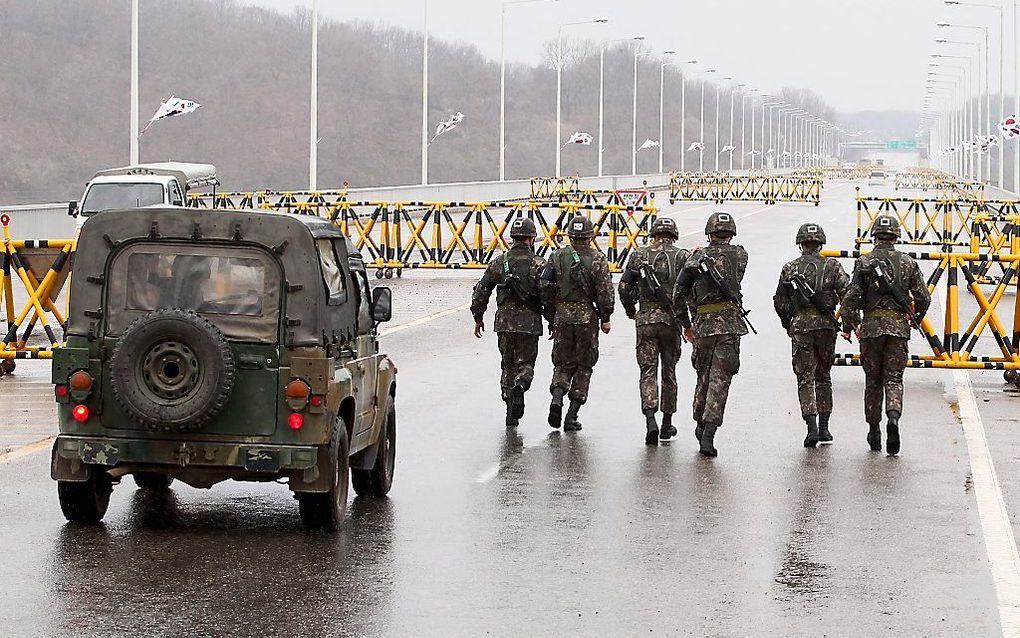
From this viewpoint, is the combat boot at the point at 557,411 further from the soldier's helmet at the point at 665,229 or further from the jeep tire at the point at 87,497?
the jeep tire at the point at 87,497

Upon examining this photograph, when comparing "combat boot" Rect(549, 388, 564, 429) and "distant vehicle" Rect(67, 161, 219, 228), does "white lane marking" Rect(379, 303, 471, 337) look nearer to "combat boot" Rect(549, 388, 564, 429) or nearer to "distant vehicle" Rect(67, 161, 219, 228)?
"distant vehicle" Rect(67, 161, 219, 228)

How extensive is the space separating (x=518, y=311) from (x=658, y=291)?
1.20m

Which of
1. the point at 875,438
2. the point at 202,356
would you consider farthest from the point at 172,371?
the point at 875,438

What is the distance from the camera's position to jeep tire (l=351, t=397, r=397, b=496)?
10.1 meters

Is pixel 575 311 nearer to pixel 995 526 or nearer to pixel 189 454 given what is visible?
pixel 995 526

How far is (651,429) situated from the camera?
1269 centimetres

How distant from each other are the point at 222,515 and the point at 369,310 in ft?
4.65

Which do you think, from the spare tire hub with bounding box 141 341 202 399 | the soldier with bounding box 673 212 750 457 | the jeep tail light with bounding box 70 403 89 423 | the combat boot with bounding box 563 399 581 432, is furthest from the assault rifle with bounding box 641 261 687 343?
the jeep tail light with bounding box 70 403 89 423

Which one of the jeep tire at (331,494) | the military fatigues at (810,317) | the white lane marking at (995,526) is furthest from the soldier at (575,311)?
the jeep tire at (331,494)

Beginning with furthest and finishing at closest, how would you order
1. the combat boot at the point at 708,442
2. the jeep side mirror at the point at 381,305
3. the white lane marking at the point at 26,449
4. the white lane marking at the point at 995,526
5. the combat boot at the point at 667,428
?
the combat boot at the point at 667,428
the combat boot at the point at 708,442
the white lane marking at the point at 26,449
the jeep side mirror at the point at 381,305
the white lane marking at the point at 995,526

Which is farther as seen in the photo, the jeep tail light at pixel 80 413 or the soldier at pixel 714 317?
the soldier at pixel 714 317

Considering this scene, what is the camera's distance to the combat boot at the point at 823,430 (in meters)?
12.8

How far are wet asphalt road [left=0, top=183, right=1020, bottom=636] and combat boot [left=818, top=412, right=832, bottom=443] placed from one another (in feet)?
0.78

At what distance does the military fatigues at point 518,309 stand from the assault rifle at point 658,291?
89cm
